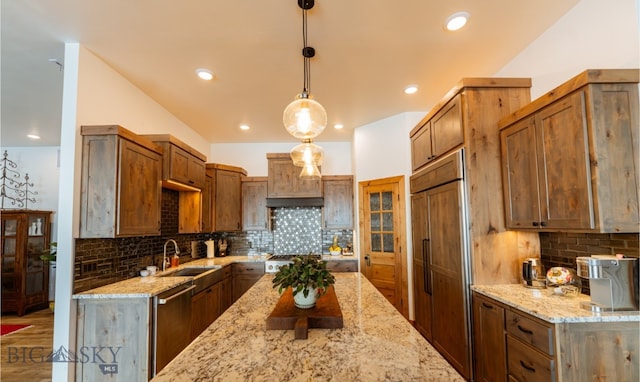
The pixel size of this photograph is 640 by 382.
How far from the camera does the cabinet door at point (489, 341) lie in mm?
2010

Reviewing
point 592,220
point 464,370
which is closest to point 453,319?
point 464,370

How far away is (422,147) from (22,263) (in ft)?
22.0

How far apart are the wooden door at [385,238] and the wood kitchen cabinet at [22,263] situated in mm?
5713

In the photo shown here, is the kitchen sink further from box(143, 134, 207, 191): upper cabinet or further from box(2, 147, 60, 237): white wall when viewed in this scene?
box(2, 147, 60, 237): white wall

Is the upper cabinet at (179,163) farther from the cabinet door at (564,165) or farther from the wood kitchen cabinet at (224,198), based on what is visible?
the cabinet door at (564,165)

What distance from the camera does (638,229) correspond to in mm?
1611

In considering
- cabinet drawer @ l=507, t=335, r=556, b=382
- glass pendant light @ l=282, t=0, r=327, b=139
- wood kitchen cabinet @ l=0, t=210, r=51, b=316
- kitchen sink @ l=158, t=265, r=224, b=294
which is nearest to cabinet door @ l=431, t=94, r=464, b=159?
glass pendant light @ l=282, t=0, r=327, b=139

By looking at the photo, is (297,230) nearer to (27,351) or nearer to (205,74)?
(205,74)

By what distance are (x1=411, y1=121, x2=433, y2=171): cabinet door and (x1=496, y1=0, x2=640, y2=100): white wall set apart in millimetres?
972

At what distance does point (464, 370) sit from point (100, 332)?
9.84 feet

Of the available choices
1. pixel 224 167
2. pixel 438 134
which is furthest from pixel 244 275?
pixel 438 134

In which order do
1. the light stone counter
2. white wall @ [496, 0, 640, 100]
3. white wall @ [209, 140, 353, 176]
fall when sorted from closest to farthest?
1. white wall @ [496, 0, 640, 100]
2. the light stone counter
3. white wall @ [209, 140, 353, 176]

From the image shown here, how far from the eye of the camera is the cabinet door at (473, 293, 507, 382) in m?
2.01

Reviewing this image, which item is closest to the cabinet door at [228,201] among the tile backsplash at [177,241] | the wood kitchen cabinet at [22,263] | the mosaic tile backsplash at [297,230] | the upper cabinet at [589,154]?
the tile backsplash at [177,241]
